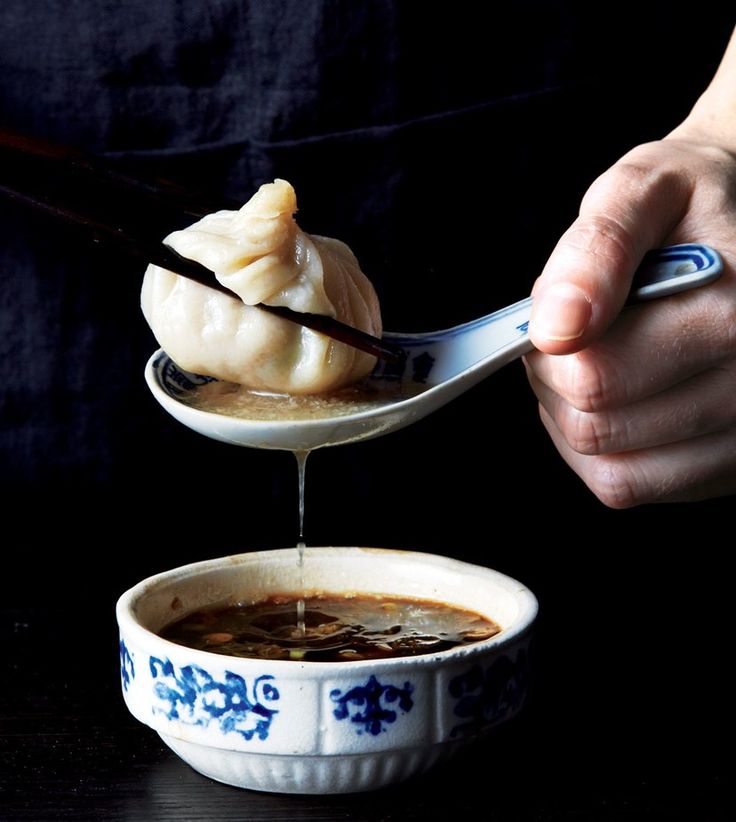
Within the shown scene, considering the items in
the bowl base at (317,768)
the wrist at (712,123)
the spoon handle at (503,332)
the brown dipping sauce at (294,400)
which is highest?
the wrist at (712,123)

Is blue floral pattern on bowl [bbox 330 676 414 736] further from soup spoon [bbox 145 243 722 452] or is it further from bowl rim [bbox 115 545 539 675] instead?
soup spoon [bbox 145 243 722 452]

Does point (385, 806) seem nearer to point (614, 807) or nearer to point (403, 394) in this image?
point (614, 807)

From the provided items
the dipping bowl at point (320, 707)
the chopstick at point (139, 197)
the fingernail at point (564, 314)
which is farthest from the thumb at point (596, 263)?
the dipping bowl at point (320, 707)

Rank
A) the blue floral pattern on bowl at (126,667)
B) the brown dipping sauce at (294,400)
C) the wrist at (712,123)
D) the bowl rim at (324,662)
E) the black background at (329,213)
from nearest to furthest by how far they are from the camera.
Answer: the bowl rim at (324,662), the blue floral pattern on bowl at (126,667), the brown dipping sauce at (294,400), the wrist at (712,123), the black background at (329,213)

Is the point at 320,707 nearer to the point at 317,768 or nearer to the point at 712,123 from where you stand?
the point at 317,768

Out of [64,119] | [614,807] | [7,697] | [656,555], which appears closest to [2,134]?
[64,119]

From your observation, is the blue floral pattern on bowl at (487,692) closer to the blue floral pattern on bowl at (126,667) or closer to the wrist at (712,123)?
the blue floral pattern on bowl at (126,667)
